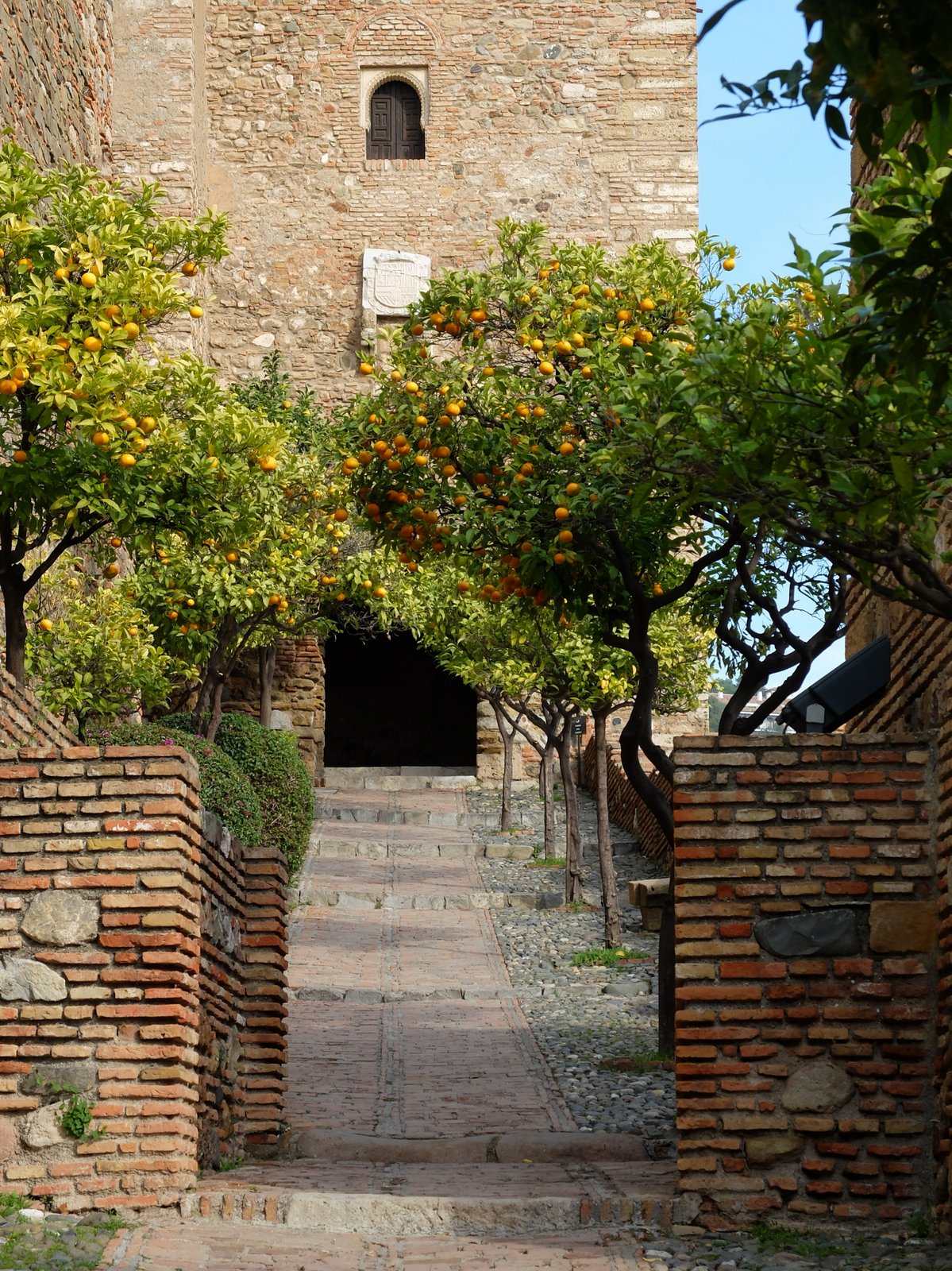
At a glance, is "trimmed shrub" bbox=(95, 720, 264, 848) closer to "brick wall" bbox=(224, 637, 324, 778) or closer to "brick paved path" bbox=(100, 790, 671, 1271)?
"brick paved path" bbox=(100, 790, 671, 1271)

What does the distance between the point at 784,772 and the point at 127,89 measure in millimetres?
19723

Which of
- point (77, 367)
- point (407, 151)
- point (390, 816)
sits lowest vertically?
point (390, 816)

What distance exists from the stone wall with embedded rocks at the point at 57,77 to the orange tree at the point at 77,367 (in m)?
3.79

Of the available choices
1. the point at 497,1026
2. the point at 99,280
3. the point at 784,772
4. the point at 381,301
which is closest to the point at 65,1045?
the point at 784,772

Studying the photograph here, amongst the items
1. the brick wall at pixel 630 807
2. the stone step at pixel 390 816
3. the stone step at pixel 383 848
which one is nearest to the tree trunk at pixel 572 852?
the brick wall at pixel 630 807

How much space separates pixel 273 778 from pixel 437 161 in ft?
40.8

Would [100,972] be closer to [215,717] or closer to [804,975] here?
[804,975]

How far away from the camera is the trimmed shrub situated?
45.9 feet

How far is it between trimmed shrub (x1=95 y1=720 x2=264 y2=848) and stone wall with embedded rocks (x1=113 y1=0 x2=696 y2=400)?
36.6 ft

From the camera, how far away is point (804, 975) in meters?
6.15

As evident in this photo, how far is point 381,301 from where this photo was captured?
81.1ft

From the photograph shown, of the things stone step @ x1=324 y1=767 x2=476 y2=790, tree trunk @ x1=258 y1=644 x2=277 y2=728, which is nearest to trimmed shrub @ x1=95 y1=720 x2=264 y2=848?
tree trunk @ x1=258 y1=644 x2=277 y2=728

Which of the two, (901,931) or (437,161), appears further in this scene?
(437,161)

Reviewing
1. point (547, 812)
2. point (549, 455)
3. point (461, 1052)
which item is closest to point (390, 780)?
point (547, 812)
